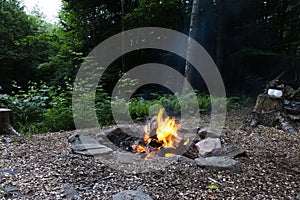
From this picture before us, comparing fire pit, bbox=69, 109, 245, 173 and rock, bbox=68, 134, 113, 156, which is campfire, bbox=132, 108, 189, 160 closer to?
fire pit, bbox=69, 109, 245, 173

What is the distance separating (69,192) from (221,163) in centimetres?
131

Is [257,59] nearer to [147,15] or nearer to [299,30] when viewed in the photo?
[299,30]

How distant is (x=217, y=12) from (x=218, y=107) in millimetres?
3636

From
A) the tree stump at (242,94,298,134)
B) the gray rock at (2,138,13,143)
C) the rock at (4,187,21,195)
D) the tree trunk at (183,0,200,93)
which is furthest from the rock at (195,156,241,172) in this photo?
the tree trunk at (183,0,200,93)

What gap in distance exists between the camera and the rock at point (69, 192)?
1.59m

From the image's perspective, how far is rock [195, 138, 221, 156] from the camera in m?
2.54

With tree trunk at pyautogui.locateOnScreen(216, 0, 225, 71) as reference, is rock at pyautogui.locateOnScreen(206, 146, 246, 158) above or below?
below

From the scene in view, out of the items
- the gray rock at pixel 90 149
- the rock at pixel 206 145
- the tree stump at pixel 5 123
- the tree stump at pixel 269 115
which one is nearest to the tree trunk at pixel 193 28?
the tree stump at pixel 269 115

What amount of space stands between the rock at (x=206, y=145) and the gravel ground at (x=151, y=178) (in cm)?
34

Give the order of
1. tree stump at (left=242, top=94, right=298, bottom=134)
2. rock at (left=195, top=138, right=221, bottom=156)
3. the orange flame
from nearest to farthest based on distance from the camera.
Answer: rock at (left=195, top=138, right=221, bottom=156) → the orange flame → tree stump at (left=242, top=94, right=298, bottom=134)

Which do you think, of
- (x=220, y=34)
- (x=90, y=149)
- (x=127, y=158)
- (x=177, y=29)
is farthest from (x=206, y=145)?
(x=177, y=29)

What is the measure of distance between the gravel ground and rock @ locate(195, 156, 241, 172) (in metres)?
0.05

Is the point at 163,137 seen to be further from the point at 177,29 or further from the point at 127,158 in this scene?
the point at 177,29

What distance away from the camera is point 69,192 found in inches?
64.9
